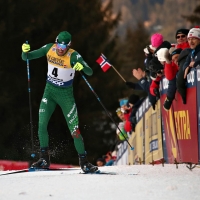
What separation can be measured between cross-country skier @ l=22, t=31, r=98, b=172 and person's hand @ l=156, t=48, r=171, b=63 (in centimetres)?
138

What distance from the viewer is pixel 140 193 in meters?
7.69

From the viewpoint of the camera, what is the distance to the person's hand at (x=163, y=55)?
1174 centimetres

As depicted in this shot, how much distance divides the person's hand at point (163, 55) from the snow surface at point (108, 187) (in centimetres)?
245

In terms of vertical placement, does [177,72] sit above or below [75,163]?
above

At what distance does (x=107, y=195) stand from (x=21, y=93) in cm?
2053

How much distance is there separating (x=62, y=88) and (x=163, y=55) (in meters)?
1.81

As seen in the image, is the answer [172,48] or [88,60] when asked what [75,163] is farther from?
[172,48]

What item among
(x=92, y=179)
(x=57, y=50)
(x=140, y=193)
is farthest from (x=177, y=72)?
(x=140, y=193)

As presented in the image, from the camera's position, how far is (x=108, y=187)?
8133mm

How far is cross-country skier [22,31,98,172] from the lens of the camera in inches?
423

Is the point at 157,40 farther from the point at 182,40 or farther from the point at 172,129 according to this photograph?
the point at 172,129

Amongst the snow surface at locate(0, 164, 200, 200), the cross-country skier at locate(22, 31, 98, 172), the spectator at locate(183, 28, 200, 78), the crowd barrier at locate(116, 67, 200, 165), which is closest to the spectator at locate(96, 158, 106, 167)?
the crowd barrier at locate(116, 67, 200, 165)

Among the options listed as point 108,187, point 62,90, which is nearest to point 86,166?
point 62,90

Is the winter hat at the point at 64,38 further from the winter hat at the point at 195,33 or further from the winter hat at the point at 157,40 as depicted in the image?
the winter hat at the point at 157,40
